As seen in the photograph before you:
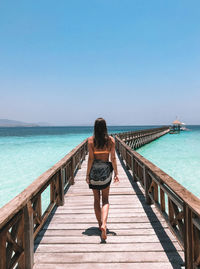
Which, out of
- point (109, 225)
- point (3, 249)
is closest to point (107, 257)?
point (109, 225)

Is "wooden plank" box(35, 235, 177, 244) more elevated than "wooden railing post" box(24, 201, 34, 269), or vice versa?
"wooden railing post" box(24, 201, 34, 269)

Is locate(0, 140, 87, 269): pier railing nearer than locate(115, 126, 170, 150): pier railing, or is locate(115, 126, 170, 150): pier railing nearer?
locate(0, 140, 87, 269): pier railing

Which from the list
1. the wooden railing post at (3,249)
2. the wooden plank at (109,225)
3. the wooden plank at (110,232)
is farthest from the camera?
the wooden plank at (109,225)

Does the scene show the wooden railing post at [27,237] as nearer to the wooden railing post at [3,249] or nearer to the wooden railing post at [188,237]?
the wooden railing post at [3,249]

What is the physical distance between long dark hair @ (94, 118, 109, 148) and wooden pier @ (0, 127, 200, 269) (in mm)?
1055

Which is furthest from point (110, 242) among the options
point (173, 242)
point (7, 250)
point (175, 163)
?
point (175, 163)

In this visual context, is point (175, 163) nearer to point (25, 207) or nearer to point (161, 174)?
point (161, 174)

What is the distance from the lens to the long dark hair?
2.78m

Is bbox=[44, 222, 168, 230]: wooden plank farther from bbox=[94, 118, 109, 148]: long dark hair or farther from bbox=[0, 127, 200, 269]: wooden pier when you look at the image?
bbox=[94, 118, 109, 148]: long dark hair

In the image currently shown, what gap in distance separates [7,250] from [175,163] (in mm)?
15510

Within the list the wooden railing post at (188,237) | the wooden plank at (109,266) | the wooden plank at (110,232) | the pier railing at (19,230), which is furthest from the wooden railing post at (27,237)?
the wooden railing post at (188,237)

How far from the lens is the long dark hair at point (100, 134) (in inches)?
109

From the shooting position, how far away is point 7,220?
1.77 metres

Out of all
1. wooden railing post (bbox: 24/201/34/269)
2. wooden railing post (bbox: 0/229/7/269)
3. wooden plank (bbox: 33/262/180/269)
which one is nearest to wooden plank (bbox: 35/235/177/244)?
wooden plank (bbox: 33/262/180/269)
